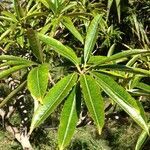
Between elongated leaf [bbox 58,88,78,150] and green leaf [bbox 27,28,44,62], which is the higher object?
green leaf [bbox 27,28,44,62]

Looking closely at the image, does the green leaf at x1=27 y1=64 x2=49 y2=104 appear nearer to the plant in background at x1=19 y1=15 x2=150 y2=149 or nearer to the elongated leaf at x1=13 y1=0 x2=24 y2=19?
the plant in background at x1=19 y1=15 x2=150 y2=149

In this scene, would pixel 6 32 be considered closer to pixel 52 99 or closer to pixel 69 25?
pixel 69 25

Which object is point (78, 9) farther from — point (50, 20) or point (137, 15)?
point (137, 15)

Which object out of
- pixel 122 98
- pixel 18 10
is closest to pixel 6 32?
pixel 18 10

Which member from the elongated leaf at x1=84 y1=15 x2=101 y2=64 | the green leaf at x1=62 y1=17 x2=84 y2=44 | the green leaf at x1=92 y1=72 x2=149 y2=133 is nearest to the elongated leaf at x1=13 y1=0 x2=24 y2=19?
the green leaf at x1=62 y1=17 x2=84 y2=44

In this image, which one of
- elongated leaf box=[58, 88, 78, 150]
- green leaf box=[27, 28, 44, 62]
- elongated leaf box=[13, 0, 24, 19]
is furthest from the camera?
elongated leaf box=[13, 0, 24, 19]

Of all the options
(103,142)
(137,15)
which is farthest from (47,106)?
(137,15)

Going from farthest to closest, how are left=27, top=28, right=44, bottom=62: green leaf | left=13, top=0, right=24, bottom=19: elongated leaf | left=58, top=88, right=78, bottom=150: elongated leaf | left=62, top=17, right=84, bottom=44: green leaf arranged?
left=13, top=0, right=24, bottom=19: elongated leaf < left=62, top=17, right=84, bottom=44: green leaf < left=27, top=28, right=44, bottom=62: green leaf < left=58, top=88, right=78, bottom=150: elongated leaf
